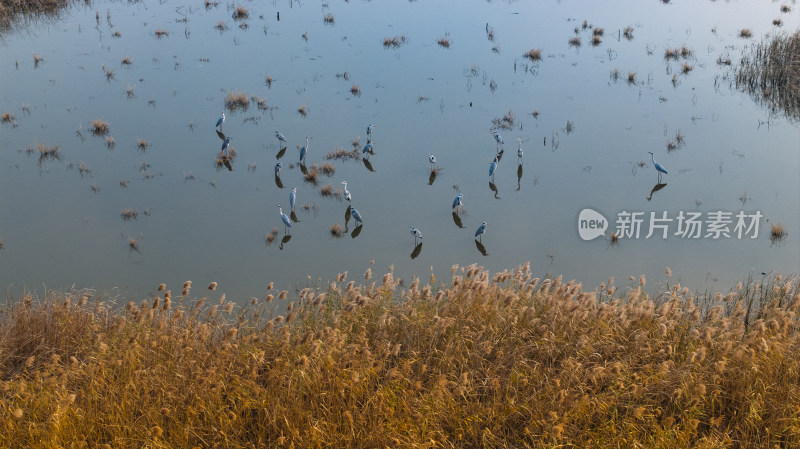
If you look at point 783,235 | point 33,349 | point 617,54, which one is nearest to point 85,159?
point 33,349

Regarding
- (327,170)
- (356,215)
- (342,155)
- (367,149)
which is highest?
(367,149)

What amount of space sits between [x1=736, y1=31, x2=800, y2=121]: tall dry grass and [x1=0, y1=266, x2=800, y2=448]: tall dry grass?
43.8ft

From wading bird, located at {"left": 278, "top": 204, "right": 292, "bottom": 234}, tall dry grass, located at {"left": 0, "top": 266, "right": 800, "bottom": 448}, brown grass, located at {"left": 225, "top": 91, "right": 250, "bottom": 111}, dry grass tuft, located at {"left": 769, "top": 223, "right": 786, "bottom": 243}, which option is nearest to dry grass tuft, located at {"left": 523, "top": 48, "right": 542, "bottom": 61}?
brown grass, located at {"left": 225, "top": 91, "right": 250, "bottom": 111}

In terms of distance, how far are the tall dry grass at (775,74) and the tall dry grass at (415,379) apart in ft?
43.8

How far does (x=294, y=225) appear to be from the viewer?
Result: 1339 cm

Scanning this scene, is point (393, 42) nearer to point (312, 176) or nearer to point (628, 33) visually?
point (628, 33)

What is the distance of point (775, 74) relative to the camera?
2081 centimetres

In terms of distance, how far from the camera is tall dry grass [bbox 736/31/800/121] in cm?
A: 1972

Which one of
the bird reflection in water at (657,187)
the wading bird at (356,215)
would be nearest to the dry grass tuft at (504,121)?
the bird reflection in water at (657,187)

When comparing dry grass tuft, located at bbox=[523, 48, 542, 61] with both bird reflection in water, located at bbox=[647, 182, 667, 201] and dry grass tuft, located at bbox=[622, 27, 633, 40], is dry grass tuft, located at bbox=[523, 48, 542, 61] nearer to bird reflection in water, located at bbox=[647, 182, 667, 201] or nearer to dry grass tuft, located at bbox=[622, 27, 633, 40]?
dry grass tuft, located at bbox=[622, 27, 633, 40]

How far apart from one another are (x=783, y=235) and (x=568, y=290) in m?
6.65

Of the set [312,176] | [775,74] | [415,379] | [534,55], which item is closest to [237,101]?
[312,176]

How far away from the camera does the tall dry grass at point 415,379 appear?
21.4 ft

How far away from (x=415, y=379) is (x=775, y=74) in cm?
1756
